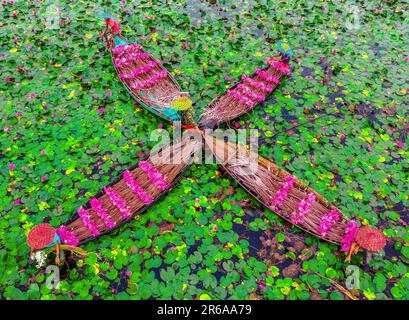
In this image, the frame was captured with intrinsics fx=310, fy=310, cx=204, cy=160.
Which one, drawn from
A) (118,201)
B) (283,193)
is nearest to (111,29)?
(118,201)

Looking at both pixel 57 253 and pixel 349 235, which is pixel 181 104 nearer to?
pixel 57 253

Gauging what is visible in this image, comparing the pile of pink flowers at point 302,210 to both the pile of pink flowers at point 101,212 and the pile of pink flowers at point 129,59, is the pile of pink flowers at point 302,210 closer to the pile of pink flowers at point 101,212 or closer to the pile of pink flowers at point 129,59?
the pile of pink flowers at point 101,212

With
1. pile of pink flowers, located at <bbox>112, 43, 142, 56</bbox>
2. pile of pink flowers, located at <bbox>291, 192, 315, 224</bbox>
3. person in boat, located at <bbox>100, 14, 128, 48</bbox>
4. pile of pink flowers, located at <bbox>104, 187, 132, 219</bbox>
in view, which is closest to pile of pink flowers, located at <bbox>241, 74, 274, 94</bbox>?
pile of pink flowers, located at <bbox>112, 43, 142, 56</bbox>

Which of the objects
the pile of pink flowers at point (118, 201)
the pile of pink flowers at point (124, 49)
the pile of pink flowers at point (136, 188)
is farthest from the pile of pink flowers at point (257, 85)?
the pile of pink flowers at point (118, 201)

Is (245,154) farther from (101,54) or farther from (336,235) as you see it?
(101,54)

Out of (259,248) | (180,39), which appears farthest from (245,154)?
(180,39)
